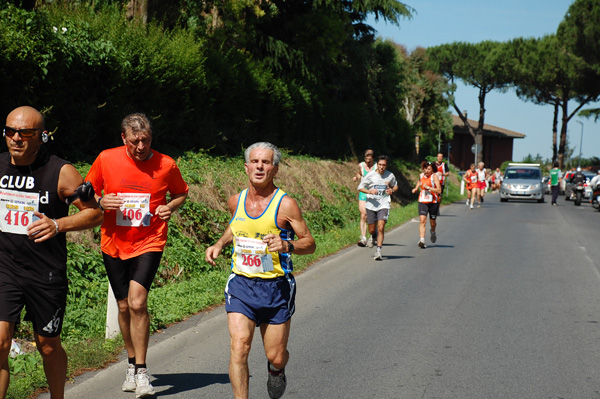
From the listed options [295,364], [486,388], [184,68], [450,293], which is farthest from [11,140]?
[184,68]

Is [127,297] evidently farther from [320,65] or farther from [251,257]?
[320,65]

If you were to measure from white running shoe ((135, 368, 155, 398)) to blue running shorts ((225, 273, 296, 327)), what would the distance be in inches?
40.1

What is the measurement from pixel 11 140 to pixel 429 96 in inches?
2181

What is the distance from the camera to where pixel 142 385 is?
202 inches

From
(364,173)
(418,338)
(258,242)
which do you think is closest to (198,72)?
(364,173)

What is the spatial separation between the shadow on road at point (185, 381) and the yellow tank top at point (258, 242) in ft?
4.22

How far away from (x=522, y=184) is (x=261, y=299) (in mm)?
34060

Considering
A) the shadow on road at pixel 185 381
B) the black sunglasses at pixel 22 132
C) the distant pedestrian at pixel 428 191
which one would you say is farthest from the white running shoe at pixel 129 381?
the distant pedestrian at pixel 428 191

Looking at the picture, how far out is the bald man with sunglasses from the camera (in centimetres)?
413

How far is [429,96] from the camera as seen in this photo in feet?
189

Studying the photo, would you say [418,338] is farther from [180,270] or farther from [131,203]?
[180,270]

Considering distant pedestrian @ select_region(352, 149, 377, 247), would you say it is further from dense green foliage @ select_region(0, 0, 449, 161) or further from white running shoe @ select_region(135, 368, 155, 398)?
white running shoe @ select_region(135, 368, 155, 398)

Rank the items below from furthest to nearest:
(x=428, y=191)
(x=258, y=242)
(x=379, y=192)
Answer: (x=428, y=191)
(x=379, y=192)
(x=258, y=242)

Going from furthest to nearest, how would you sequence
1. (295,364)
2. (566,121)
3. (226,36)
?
(566,121) → (226,36) → (295,364)
